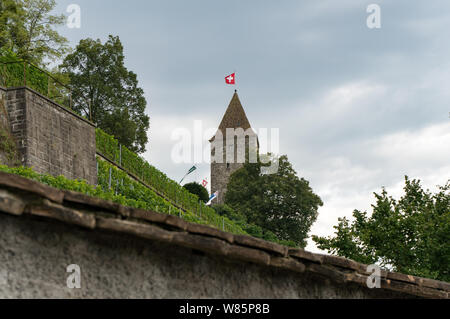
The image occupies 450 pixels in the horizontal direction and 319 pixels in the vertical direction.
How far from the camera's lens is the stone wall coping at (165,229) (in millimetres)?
4844

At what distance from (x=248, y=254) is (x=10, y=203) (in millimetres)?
2123

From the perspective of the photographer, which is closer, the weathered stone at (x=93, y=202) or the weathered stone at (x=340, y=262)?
the weathered stone at (x=93, y=202)

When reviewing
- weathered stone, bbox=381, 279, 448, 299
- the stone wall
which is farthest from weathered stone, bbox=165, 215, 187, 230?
the stone wall

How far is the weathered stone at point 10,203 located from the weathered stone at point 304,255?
2.59 metres

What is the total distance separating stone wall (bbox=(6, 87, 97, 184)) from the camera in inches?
805

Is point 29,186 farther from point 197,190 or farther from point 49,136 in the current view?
point 197,190

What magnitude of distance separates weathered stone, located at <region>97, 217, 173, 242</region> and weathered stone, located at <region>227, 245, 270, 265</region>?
630 millimetres

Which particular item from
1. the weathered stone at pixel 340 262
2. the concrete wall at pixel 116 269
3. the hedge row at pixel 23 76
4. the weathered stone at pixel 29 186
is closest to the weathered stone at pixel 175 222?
the concrete wall at pixel 116 269

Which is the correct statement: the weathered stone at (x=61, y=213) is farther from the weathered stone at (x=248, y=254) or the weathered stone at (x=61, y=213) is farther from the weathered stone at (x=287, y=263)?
the weathered stone at (x=287, y=263)

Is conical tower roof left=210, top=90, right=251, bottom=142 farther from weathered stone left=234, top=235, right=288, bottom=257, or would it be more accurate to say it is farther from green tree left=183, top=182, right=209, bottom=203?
weathered stone left=234, top=235, right=288, bottom=257

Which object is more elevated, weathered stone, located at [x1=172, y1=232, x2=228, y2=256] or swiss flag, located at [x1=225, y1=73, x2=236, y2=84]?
swiss flag, located at [x1=225, y1=73, x2=236, y2=84]
